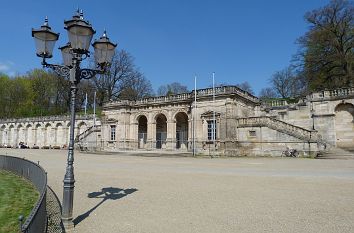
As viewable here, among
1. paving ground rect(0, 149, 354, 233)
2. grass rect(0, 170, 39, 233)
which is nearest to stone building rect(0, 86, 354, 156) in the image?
paving ground rect(0, 149, 354, 233)

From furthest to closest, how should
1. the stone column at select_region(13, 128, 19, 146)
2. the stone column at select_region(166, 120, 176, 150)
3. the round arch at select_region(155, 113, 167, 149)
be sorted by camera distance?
the stone column at select_region(13, 128, 19, 146)
the round arch at select_region(155, 113, 167, 149)
the stone column at select_region(166, 120, 176, 150)

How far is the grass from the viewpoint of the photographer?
6671 millimetres

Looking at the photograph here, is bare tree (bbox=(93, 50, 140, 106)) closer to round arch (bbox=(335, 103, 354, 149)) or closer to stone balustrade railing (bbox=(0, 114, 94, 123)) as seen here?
stone balustrade railing (bbox=(0, 114, 94, 123))

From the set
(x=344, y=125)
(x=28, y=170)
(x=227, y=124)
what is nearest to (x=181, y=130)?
(x=227, y=124)

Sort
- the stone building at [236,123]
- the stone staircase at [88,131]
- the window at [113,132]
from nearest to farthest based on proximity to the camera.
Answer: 1. the stone building at [236,123]
2. the window at [113,132]
3. the stone staircase at [88,131]

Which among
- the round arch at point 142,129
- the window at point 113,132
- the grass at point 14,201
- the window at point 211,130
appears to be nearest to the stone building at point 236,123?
the window at point 211,130

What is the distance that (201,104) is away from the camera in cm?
3359

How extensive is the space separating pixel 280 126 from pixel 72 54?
2531 centimetres

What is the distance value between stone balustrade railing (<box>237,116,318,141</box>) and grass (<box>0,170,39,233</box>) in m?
22.3

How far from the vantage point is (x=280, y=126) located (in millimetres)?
29125

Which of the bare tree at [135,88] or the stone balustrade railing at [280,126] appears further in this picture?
the bare tree at [135,88]

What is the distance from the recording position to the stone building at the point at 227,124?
29.1m

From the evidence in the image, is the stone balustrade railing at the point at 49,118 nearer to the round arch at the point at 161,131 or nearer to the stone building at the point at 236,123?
the stone building at the point at 236,123

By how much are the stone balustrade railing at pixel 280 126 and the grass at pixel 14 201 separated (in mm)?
22312
